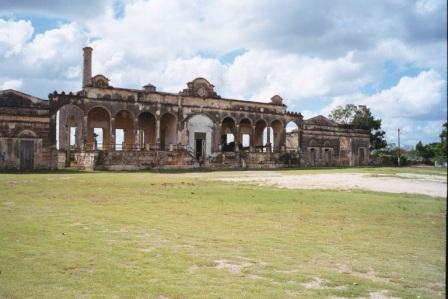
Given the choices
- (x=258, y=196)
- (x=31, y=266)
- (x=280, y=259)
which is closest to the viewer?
(x=31, y=266)

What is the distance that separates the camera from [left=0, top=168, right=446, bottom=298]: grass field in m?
5.46

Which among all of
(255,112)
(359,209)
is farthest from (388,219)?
(255,112)

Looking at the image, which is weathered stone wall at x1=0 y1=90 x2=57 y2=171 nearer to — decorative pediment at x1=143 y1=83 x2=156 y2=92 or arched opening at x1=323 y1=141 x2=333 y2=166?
decorative pediment at x1=143 y1=83 x2=156 y2=92

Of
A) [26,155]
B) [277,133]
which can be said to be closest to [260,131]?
[277,133]

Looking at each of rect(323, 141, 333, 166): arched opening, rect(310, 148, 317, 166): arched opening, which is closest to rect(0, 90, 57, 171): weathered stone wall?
rect(310, 148, 317, 166): arched opening

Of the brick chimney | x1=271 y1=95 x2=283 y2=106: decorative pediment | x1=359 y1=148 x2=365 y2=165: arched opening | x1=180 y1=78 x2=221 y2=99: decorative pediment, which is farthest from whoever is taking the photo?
x1=359 y1=148 x2=365 y2=165: arched opening

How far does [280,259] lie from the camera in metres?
A: 6.92

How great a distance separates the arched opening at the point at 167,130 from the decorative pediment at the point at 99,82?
6770 mm

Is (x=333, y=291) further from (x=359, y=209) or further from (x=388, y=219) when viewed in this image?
(x=359, y=209)

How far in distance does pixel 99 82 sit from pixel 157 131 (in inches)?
248

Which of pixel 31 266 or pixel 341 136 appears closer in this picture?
pixel 31 266

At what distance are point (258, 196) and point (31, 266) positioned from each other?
10182 millimetres

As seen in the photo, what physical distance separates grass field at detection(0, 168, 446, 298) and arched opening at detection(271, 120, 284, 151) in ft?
106

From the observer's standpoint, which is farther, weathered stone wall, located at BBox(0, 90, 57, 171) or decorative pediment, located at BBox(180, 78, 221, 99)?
decorative pediment, located at BBox(180, 78, 221, 99)
